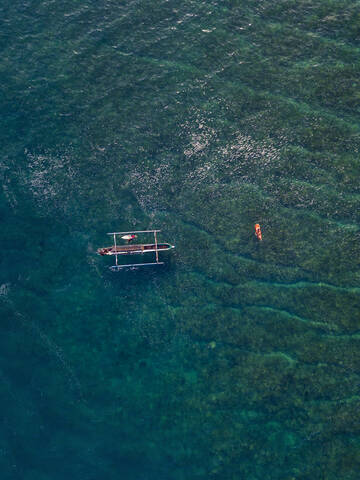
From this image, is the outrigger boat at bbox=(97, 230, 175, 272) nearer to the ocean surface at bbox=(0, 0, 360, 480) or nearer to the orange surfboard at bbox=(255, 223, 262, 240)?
Answer: the ocean surface at bbox=(0, 0, 360, 480)

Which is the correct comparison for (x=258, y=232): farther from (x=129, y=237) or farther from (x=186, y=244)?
(x=129, y=237)

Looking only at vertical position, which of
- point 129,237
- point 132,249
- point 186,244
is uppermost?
point 129,237

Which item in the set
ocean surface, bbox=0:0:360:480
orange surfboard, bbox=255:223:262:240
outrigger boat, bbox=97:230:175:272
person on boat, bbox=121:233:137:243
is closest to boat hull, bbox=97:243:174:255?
outrigger boat, bbox=97:230:175:272

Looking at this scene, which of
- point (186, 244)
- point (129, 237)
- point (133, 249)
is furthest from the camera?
point (186, 244)

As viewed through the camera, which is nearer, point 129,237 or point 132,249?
point 132,249

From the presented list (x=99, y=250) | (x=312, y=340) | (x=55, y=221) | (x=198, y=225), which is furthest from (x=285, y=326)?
(x=55, y=221)

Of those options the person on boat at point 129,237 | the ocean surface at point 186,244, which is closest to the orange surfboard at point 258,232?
the ocean surface at point 186,244

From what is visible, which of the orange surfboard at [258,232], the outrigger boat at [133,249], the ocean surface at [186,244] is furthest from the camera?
the orange surfboard at [258,232]

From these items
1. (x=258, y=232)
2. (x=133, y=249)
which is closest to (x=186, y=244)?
(x=133, y=249)

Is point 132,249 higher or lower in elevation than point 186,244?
higher

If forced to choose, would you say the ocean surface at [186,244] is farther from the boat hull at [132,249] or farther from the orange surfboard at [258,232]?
the boat hull at [132,249]
